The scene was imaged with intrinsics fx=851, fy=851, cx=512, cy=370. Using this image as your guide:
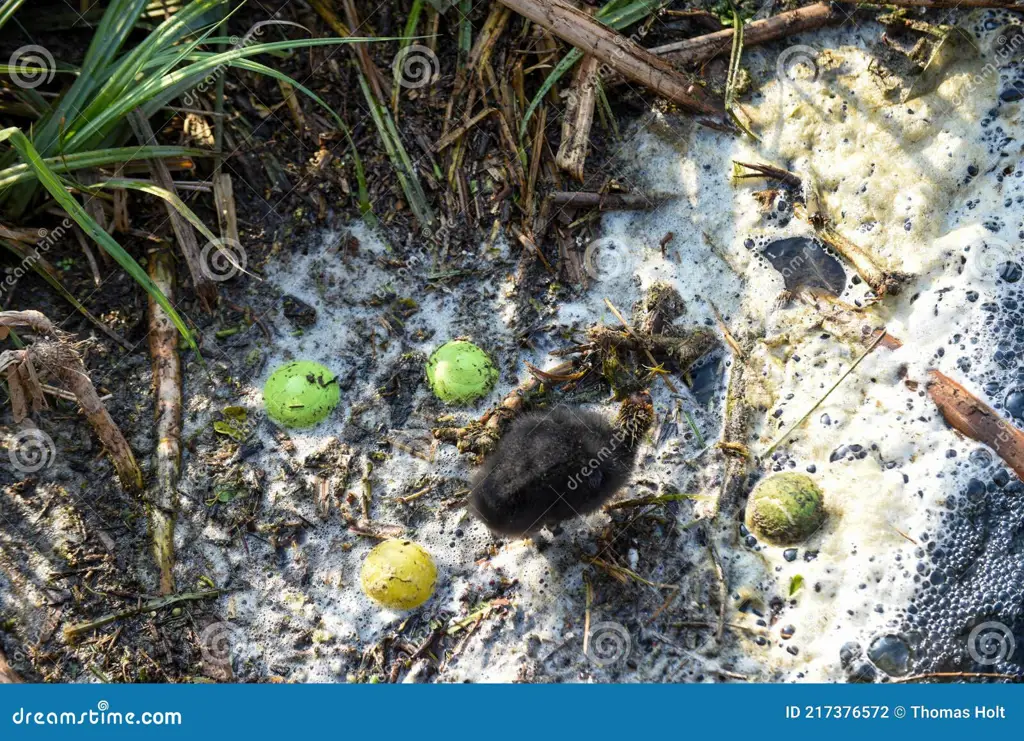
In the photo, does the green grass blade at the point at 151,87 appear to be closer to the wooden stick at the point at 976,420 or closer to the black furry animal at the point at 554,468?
the black furry animal at the point at 554,468

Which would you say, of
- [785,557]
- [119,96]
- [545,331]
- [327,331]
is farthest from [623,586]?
[119,96]

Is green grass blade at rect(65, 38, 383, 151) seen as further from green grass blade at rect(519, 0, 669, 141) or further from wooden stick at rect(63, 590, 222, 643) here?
wooden stick at rect(63, 590, 222, 643)

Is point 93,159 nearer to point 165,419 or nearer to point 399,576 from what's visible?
point 165,419

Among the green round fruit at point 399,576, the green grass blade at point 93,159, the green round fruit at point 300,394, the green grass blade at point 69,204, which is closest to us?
the green grass blade at point 69,204

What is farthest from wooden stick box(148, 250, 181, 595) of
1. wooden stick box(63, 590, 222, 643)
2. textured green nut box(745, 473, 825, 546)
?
textured green nut box(745, 473, 825, 546)

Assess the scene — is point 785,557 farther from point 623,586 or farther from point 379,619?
point 379,619

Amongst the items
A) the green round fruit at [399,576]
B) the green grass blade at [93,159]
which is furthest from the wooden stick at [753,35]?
the green round fruit at [399,576]

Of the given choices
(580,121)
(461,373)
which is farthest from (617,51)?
(461,373)
